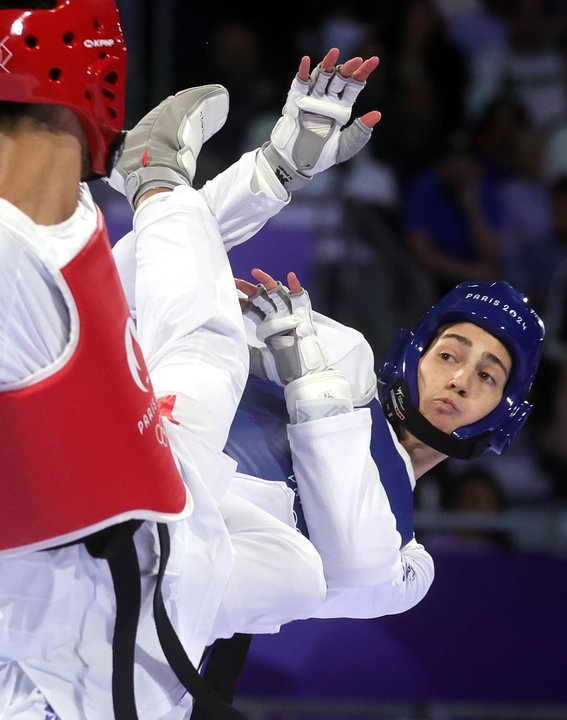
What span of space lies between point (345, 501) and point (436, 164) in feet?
12.3

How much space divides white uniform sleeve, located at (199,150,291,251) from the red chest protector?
884 mm

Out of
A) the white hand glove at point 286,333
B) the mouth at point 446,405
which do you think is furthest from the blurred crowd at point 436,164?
the white hand glove at point 286,333

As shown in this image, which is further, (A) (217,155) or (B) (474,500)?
(A) (217,155)

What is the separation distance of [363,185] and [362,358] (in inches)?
123

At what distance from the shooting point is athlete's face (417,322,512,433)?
3230 mm

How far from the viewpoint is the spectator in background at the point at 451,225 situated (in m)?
5.88

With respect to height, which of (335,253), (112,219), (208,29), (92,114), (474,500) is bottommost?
(474,500)

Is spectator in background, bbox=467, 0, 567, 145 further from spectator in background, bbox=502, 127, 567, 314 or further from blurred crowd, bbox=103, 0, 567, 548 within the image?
spectator in background, bbox=502, 127, 567, 314

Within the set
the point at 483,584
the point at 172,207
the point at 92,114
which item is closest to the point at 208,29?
the point at 483,584

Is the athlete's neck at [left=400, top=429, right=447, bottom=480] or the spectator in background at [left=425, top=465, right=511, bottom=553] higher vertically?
the athlete's neck at [left=400, top=429, right=447, bottom=480]

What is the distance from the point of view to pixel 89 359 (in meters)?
1.83

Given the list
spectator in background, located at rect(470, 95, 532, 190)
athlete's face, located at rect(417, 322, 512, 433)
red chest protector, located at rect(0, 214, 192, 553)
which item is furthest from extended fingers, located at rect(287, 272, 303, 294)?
spectator in background, located at rect(470, 95, 532, 190)

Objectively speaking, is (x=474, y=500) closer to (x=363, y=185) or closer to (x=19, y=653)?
(x=363, y=185)

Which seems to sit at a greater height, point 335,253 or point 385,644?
point 335,253
